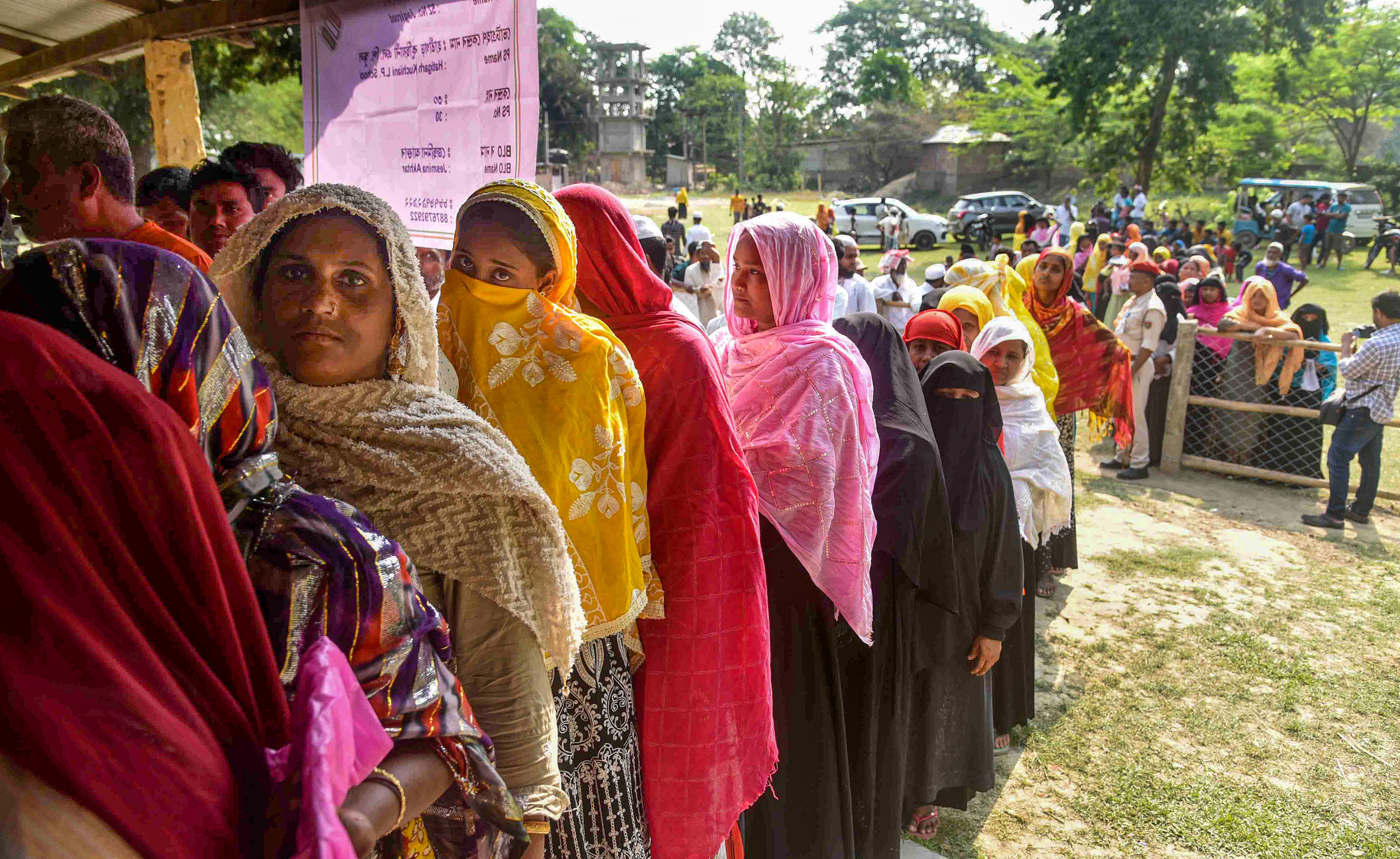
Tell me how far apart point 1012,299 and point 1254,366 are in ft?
10.1

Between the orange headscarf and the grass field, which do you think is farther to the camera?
the grass field

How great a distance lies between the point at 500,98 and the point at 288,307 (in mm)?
1575

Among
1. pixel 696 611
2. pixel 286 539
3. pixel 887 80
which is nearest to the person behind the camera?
Answer: pixel 286 539

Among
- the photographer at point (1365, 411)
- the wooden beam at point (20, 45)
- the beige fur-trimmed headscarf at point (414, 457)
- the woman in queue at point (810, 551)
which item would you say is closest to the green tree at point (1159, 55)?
the photographer at point (1365, 411)

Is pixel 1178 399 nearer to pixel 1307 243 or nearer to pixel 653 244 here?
pixel 653 244

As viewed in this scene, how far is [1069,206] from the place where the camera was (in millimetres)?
20844

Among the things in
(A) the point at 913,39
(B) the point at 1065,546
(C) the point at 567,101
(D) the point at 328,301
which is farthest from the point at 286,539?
(A) the point at 913,39

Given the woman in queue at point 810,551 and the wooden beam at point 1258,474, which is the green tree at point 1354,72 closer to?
the wooden beam at point 1258,474

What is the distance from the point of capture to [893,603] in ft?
9.25

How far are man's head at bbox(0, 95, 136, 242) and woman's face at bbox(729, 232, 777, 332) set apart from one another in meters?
1.76

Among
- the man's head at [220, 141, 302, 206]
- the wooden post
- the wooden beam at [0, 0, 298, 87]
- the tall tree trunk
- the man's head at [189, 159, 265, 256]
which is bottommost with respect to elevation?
the man's head at [189, 159, 265, 256]

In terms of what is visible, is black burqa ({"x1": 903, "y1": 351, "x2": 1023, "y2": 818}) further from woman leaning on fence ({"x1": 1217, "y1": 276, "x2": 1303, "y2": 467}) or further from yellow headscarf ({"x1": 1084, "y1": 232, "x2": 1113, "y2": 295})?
yellow headscarf ({"x1": 1084, "y1": 232, "x2": 1113, "y2": 295})

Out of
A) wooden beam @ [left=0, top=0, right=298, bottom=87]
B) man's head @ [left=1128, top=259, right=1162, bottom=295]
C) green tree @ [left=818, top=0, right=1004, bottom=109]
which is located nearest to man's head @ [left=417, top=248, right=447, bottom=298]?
wooden beam @ [left=0, top=0, right=298, bottom=87]

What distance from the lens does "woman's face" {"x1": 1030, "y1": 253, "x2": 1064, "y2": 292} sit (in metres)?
5.87
